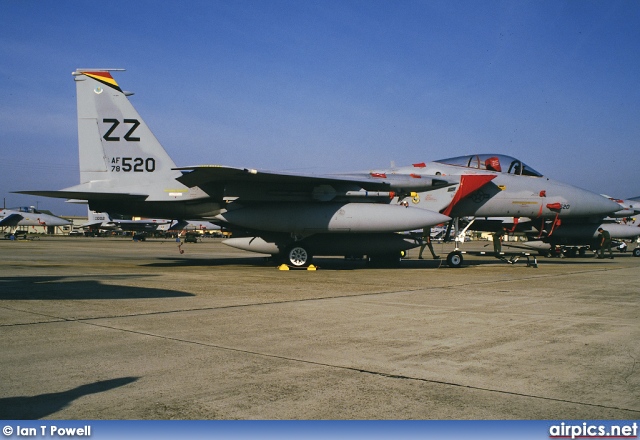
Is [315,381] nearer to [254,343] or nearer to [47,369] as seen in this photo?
[254,343]

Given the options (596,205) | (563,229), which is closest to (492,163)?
(596,205)

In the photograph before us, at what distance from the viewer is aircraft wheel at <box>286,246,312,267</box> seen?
1516 centimetres

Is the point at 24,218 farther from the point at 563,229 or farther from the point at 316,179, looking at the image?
the point at 563,229

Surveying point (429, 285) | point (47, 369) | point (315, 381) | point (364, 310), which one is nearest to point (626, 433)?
point (315, 381)

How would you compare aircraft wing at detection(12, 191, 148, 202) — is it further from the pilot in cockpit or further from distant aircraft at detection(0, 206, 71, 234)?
distant aircraft at detection(0, 206, 71, 234)

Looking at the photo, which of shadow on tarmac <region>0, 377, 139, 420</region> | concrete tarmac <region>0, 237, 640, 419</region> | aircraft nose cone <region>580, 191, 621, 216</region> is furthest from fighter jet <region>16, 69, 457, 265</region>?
shadow on tarmac <region>0, 377, 139, 420</region>

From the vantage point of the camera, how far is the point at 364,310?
23.5 feet

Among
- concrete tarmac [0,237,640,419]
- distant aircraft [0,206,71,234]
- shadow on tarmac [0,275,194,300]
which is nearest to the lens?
concrete tarmac [0,237,640,419]

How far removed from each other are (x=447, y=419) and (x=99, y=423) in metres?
1.95

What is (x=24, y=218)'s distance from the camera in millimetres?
51281

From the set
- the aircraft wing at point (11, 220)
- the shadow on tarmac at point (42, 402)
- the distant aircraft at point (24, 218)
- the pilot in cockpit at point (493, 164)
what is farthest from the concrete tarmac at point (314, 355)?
the distant aircraft at point (24, 218)

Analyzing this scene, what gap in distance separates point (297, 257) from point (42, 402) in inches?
476

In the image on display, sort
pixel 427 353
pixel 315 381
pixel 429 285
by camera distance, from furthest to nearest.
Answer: pixel 429 285
pixel 427 353
pixel 315 381

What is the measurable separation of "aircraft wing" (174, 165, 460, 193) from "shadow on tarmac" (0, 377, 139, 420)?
386 inches
